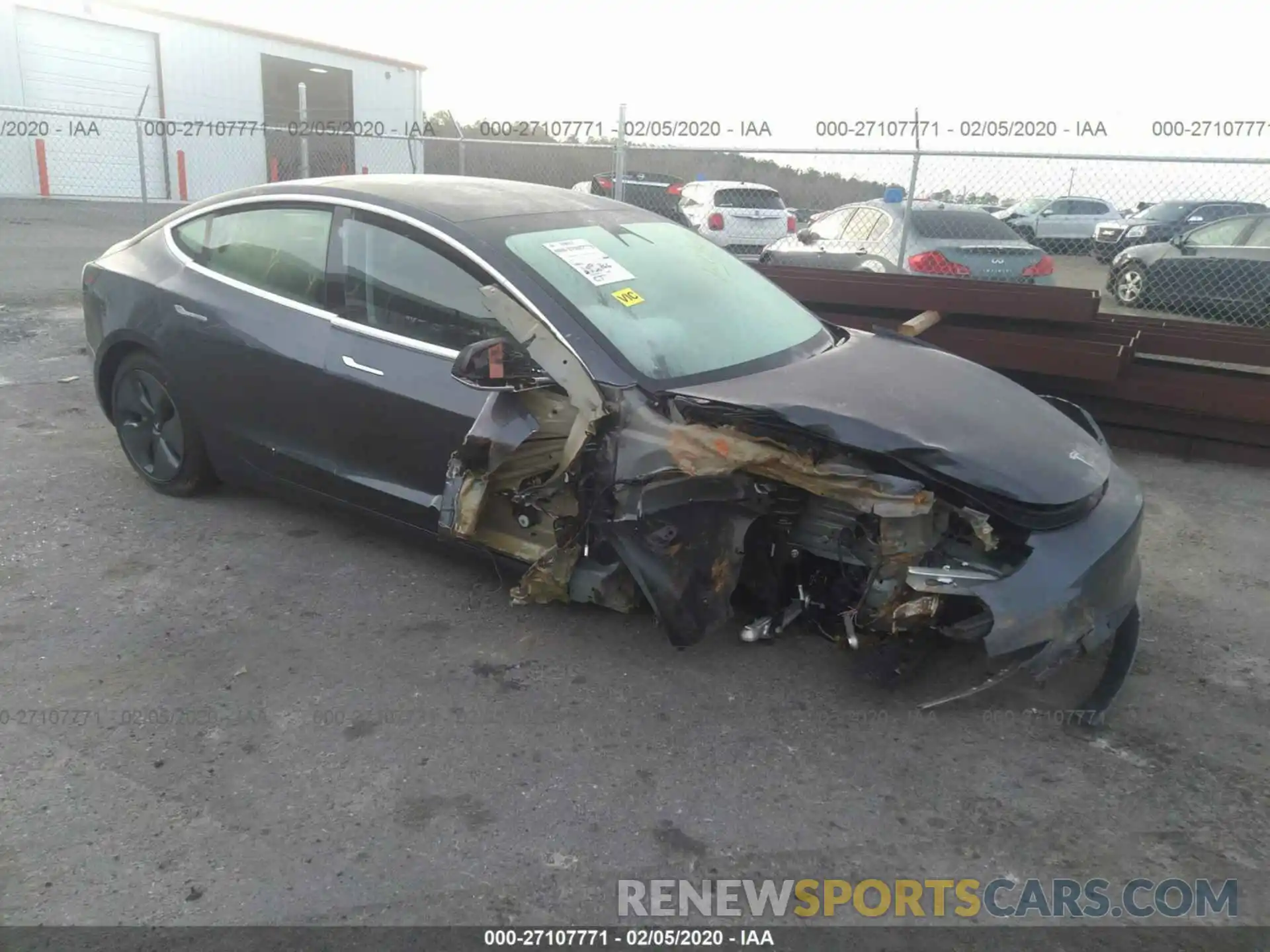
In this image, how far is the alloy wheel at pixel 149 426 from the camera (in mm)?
4668

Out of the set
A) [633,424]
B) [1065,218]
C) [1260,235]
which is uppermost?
[1065,218]

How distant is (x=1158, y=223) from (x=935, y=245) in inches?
461

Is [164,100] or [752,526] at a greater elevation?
[164,100]

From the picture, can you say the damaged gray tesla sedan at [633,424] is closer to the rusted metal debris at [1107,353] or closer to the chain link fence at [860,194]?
the rusted metal debris at [1107,353]

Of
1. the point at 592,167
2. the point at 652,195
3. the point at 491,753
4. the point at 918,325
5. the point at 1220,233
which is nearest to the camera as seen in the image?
the point at 491,753

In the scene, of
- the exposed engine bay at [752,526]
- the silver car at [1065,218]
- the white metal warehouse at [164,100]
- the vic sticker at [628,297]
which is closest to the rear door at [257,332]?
the exposed engine bay at [752,526]

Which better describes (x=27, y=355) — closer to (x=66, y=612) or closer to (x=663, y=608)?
(x=66, y=612)

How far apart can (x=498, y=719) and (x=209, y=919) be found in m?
1.04

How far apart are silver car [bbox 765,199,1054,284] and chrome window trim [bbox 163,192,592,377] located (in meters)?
6.36

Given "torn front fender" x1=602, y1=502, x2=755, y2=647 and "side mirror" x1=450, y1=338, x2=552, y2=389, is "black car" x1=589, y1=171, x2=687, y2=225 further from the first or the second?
"torn front fender" x1=602, y1=502, x2=755, y2=647

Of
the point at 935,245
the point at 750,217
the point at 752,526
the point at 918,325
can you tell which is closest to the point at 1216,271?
the point at 935,245

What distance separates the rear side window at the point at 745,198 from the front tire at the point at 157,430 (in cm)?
1048

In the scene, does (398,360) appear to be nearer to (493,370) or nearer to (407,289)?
(407,289)

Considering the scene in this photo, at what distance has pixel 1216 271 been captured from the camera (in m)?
11.7
